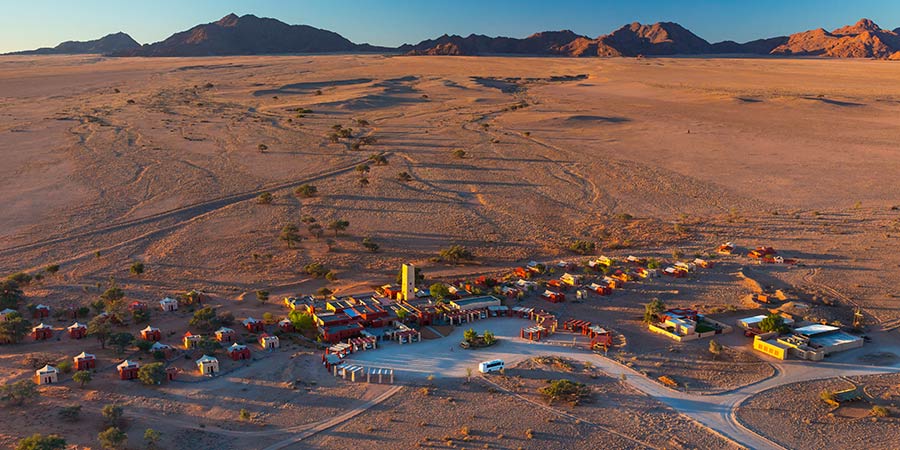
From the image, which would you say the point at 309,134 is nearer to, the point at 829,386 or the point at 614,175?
the point at 614,175

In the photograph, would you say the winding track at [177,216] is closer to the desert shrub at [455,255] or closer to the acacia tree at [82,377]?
the desert shrub at [455,255]

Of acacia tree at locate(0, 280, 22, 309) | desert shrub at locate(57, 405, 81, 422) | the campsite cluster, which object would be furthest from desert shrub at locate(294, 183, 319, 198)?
desert shrub at locate(57, 405, 81, 422)

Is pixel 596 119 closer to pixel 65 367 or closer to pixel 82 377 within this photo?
pixel 65 367

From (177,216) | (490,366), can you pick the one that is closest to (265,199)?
(177,216)

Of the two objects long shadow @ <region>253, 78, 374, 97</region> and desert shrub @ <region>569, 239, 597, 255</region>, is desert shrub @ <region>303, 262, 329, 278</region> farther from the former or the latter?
long shadow @ <region>253, 78, 374, 97</region>

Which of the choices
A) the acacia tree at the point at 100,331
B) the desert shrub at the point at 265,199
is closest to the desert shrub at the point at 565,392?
the acacia tree at the point at 100,331
